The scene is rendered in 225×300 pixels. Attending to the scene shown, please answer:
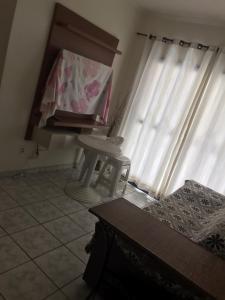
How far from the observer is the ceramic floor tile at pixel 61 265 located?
A: 1960mm

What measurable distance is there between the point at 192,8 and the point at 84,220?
2.83m

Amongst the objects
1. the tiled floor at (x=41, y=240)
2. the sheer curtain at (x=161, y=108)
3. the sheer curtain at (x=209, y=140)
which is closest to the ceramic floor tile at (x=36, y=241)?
the tiled floor at (x=41, y=240)

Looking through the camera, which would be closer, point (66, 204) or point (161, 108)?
point (66, 204)

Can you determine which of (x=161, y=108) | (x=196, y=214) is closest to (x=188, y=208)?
(x=196, y=214)

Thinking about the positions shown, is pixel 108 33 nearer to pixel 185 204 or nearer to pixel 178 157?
pixel 178 157

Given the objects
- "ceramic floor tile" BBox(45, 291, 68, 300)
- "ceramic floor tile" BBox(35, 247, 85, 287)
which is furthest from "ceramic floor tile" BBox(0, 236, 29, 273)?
"ceramic floor tile" BBox(45, 291, 68, 300)

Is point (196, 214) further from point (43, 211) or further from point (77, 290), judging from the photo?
point (43, 211)

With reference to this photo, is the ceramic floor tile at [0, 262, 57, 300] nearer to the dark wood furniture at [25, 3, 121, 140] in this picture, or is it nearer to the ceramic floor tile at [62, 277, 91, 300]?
the ceramic floor tile at [62, 277, 91, 300]

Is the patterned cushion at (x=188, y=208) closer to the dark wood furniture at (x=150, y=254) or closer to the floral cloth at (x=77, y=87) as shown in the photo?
the dark wood furniture at (x=150, y=254)

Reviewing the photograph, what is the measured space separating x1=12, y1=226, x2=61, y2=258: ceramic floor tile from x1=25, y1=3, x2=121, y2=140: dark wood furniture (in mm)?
1214

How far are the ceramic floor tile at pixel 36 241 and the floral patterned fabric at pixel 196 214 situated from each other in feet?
2.93

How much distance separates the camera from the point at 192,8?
10.7 ft

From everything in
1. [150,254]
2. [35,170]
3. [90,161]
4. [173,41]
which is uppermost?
[173,41]

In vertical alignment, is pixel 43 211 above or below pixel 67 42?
below
